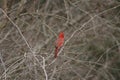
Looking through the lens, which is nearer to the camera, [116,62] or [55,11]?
[55,11]

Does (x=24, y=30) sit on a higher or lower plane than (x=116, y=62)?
higher

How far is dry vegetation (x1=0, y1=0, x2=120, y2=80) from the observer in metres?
5.76

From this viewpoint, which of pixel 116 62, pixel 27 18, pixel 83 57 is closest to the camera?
pixel 27 18

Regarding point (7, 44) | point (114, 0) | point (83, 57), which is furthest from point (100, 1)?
point (7, 44)

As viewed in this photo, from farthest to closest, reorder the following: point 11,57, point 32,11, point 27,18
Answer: point 27,18
point 32,11
point 11,57

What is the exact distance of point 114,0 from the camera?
7879 millimetres

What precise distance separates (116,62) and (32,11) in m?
3.31

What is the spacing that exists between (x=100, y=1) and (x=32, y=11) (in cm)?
184

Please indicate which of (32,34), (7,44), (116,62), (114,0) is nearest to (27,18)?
(32,34)

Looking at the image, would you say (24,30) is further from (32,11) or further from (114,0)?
(114,0)

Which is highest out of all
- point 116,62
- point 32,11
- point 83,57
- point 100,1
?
point 32,11

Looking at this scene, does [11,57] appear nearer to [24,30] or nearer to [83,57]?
[24,30]

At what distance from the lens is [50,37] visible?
23.4 feet

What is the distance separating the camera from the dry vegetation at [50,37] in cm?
576
